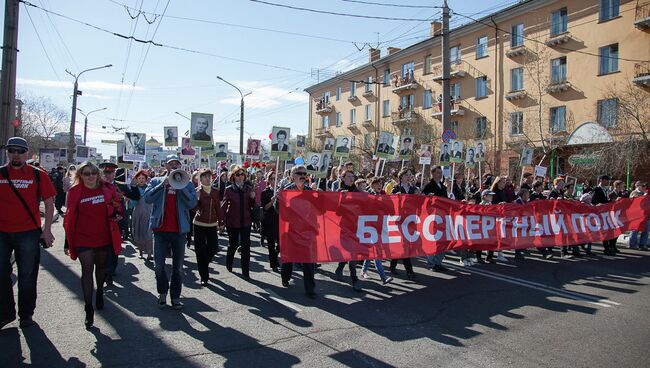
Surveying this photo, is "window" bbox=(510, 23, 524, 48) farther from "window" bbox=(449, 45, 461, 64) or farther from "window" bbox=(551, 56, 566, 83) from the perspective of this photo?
"window" bbox=(449, 45, 461, 64)

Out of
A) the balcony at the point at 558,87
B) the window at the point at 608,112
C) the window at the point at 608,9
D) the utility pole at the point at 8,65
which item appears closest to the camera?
the utility pole at the point at 8,65

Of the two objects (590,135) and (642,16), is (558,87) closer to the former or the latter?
(590,135)

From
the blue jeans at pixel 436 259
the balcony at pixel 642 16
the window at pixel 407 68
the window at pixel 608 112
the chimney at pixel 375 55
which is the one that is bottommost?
the blue jeans at pixel 436 259

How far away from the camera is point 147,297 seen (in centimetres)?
695

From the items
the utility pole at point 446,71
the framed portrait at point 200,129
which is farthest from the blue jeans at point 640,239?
the framed portrait at point 200,129

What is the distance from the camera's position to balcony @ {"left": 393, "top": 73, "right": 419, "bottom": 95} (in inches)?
1674

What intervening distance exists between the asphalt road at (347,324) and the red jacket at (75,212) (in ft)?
3.06

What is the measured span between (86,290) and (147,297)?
4.81 feet

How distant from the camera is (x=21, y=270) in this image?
552cm

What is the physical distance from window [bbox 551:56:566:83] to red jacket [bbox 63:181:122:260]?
99.7 ft

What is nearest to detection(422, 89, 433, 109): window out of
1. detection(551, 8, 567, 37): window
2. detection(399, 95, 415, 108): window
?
detection(399, 95, 415, 108): window

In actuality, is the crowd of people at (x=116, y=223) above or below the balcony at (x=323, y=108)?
below

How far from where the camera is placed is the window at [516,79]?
1296 inches

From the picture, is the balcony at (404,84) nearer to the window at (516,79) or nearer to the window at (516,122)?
the window at (516,79)
